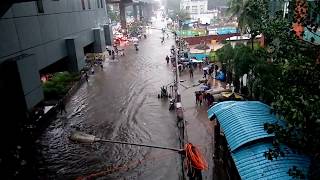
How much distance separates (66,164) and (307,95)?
53.3 ft

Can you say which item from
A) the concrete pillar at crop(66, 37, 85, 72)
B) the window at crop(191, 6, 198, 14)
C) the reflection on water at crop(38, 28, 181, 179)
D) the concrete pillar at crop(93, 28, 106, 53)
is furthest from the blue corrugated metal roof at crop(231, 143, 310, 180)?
the window at crop(191, 6, 198, 14)

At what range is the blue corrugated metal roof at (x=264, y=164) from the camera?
11625 mm

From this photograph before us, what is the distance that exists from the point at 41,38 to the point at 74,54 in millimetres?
4341

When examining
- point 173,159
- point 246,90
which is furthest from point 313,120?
point 246,90

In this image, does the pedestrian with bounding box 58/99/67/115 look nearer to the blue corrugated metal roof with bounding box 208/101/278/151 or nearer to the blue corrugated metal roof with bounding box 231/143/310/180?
the blue corrugated metal roof with bounding box 208/101/278/151

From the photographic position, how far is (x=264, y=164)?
12203 millimetres

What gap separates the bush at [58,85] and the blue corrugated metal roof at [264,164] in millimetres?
24656

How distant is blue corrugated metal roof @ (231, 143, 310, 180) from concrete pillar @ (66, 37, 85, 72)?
14589mm

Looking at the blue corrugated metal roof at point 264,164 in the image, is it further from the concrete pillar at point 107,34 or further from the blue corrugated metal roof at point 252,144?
the concrete pillar at point 107,34

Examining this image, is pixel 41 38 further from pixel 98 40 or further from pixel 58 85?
pixel 58 85

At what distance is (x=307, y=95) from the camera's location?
8.23 m

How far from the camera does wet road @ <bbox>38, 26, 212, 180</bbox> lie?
63.3 feet

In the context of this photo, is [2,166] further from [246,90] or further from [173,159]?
[246,90]

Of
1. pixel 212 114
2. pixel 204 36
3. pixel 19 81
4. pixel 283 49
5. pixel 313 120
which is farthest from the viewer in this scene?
pixel 204 36
